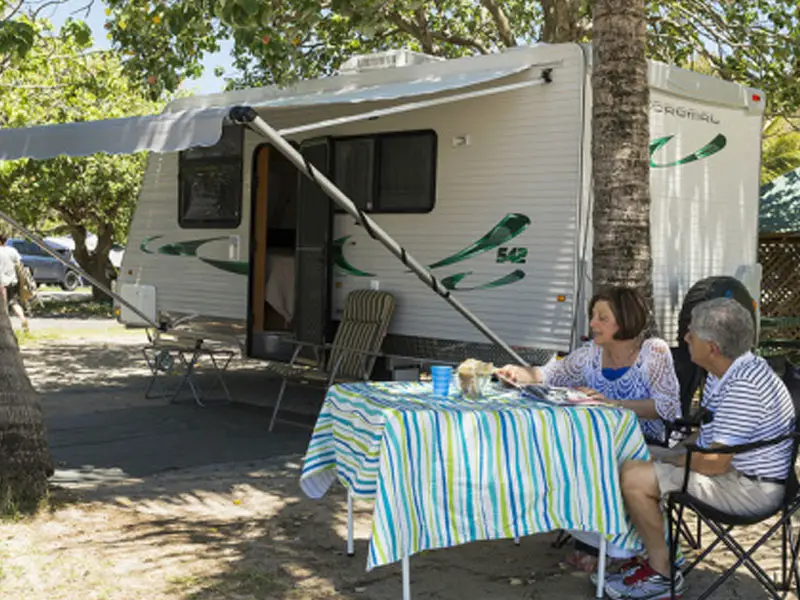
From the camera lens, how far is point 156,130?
5652 millimetres

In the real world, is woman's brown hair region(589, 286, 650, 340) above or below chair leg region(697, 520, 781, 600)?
above

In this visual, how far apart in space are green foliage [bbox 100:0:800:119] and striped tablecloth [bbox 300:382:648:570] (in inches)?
157

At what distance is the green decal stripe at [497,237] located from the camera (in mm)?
6766

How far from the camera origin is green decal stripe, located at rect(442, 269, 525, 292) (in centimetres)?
677

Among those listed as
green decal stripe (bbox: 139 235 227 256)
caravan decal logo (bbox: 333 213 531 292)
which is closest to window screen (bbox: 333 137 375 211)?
caravan decal logo (bbox: 333 213 531 292)

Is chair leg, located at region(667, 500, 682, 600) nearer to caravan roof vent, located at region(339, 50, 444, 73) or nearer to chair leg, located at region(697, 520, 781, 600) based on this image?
chair leg, located at region(697, 520, 781, 600)

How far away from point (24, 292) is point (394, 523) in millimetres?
11488

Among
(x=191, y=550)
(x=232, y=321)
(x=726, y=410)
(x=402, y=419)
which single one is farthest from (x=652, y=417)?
(x=232, y=321)

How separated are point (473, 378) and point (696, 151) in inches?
157

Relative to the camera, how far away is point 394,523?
11.4 feet

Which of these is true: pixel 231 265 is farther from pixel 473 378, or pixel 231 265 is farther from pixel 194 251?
Result: pixel 473 378

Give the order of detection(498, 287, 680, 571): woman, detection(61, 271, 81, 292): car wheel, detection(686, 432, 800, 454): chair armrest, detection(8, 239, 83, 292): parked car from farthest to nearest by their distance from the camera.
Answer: detection(61, 271, 81, 292): car wheel → detection(8, 239, 83, 292): parked car → detection(498, 287, 680, 571): woman → detection(686, 432, 800, 454): chair armrest

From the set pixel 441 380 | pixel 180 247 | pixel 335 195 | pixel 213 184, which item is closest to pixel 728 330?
pixel 441 380

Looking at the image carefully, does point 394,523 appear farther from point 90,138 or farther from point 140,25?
point 140,25
